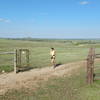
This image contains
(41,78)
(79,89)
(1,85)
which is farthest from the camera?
(41,78)

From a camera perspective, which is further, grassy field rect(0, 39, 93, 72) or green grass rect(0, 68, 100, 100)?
grassy field rect(0, 39, 93, 72)

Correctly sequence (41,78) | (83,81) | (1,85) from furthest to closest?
1. (41,78)
2. (83,81)
3. (1,85)

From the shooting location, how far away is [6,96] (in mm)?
8289

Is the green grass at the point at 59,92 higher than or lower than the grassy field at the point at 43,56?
higher

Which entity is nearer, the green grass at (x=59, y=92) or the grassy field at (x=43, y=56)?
the green grass at (x=59, y=92)

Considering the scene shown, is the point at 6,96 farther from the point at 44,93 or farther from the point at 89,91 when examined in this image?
the point at 89,91

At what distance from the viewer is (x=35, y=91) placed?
9.09m

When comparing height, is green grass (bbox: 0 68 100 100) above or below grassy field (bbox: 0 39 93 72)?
above

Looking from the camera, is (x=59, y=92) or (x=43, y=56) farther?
(x=43, y=56)

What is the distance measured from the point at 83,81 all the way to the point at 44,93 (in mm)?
3197

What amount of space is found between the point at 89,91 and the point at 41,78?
148 inches

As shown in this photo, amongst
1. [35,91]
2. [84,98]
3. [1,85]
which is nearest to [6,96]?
[35,91]

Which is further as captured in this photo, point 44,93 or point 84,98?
point 44,93

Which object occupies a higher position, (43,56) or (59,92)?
(59,92)
